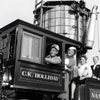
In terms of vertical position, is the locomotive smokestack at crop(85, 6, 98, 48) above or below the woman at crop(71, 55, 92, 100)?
above

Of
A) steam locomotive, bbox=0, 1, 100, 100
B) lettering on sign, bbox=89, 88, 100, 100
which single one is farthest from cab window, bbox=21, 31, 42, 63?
lettering on sign, bbox=89, 88, 100, 100

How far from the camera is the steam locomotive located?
4688mm

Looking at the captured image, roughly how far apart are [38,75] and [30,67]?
10.1 inches

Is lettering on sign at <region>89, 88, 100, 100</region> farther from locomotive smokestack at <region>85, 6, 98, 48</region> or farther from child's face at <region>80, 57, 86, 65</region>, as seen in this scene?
locomotive smokestack at <region>85, 6, 98, 48</region>

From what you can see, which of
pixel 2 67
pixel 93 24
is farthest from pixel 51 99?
pixel 93 24

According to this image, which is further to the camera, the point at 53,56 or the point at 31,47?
the point at 53,56

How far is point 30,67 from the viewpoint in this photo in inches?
189

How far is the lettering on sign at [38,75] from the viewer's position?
4728mm

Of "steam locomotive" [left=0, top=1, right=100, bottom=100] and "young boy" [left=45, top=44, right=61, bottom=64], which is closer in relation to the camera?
"steam locomotive" [left=0, top=1, right=100, bottom=100]

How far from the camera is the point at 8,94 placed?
4.88 meters

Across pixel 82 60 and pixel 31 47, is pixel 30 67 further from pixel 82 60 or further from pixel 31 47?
pixel 82 60

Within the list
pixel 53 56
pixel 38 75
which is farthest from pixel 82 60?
pixel 38 75

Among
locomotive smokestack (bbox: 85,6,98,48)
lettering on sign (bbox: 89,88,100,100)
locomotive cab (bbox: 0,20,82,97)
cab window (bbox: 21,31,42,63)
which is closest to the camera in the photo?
locomotive cab (bbox: 0,20,82,97)

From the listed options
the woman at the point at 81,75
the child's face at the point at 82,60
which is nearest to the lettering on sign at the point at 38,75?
the woman at the point at 81,75
